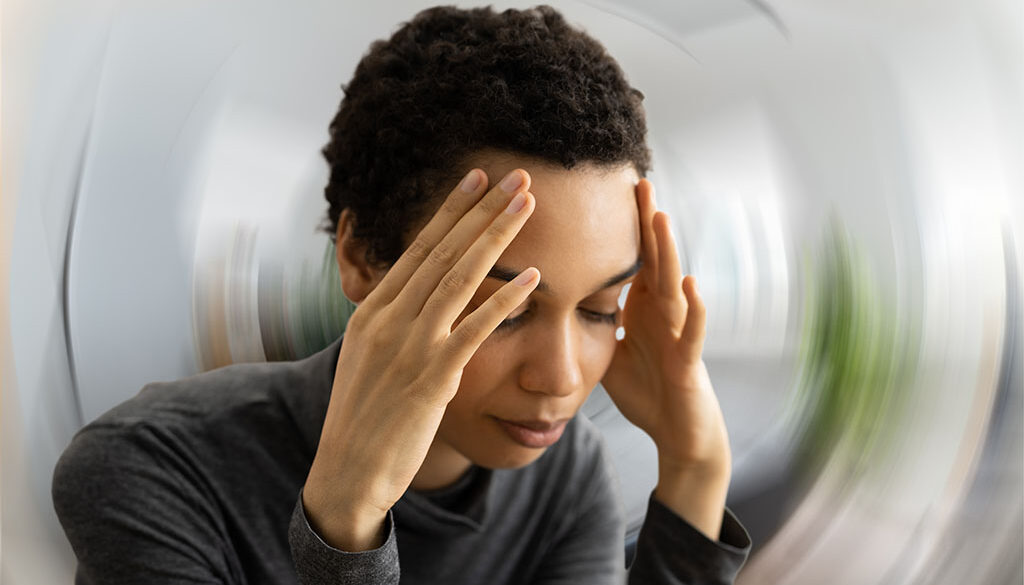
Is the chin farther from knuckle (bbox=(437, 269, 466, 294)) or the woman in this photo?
knuckle (bbox=(437, 269, 466, 294))

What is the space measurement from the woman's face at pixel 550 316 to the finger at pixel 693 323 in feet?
0.20

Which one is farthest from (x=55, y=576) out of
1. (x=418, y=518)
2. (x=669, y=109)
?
(x=669, y=109)

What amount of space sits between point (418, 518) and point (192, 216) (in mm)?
251

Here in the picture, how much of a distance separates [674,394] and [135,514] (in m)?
0.37

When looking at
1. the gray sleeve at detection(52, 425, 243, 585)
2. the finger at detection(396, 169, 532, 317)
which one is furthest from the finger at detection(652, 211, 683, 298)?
the gray sleeve at detection(52, 425, 243, 585)

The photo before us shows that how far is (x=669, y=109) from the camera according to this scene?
0.63m

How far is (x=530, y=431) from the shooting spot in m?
0.56

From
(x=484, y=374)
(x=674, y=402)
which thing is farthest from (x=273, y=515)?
(x=674, y=402)

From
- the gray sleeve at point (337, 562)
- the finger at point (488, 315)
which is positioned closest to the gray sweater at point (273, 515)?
the gray sleeve at point (337, 562)

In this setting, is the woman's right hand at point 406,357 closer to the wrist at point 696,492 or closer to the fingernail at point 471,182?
the fingernail at point 471,182

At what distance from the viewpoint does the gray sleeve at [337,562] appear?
486mm

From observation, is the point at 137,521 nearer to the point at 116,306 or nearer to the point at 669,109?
the point at 116,306

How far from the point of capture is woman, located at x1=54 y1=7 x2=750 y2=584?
0.49 m

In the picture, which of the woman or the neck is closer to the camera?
the woman
